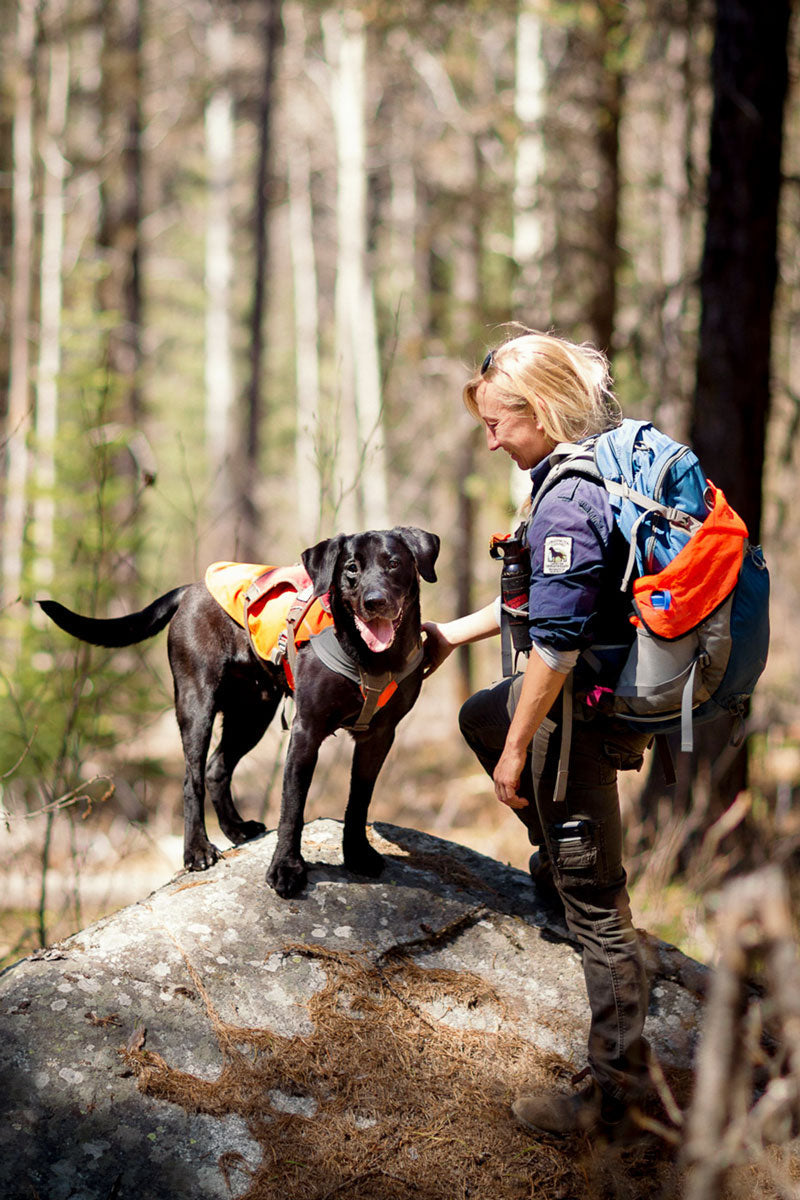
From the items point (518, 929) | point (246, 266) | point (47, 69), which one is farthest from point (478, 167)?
point (246, 266)

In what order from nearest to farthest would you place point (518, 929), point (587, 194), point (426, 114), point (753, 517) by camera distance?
point (518, 929), point (753, 517), point (587, 194), point (426, 114)

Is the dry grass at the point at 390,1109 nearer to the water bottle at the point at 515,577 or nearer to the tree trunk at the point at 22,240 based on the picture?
the water bottle at the point at 515,577

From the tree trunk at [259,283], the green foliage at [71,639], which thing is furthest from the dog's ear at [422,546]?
the tree trunk at [259,283]

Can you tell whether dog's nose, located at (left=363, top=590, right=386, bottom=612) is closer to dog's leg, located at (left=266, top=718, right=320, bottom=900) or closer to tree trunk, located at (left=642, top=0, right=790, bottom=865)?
dog's leg, located at (left=266, top=718, right=320, bottom=900)

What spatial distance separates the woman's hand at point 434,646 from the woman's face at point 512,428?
97 cm

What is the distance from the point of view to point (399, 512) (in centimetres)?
2034

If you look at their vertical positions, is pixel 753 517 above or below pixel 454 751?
above

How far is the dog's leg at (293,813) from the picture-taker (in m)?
3.74

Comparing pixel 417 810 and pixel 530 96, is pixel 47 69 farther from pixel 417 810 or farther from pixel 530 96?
pixel 417 810

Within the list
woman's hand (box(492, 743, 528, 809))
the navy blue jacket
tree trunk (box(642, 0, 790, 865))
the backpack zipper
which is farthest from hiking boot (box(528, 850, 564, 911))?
tree trunk (box(642, 0, 790, 865))

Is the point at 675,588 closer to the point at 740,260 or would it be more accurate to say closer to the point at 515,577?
the point at 515,577

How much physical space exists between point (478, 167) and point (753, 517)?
33.3 ft

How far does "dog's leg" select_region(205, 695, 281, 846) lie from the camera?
4.51 m

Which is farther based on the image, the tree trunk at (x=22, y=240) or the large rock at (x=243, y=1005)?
the tree trunk at (x=22, y=240)
